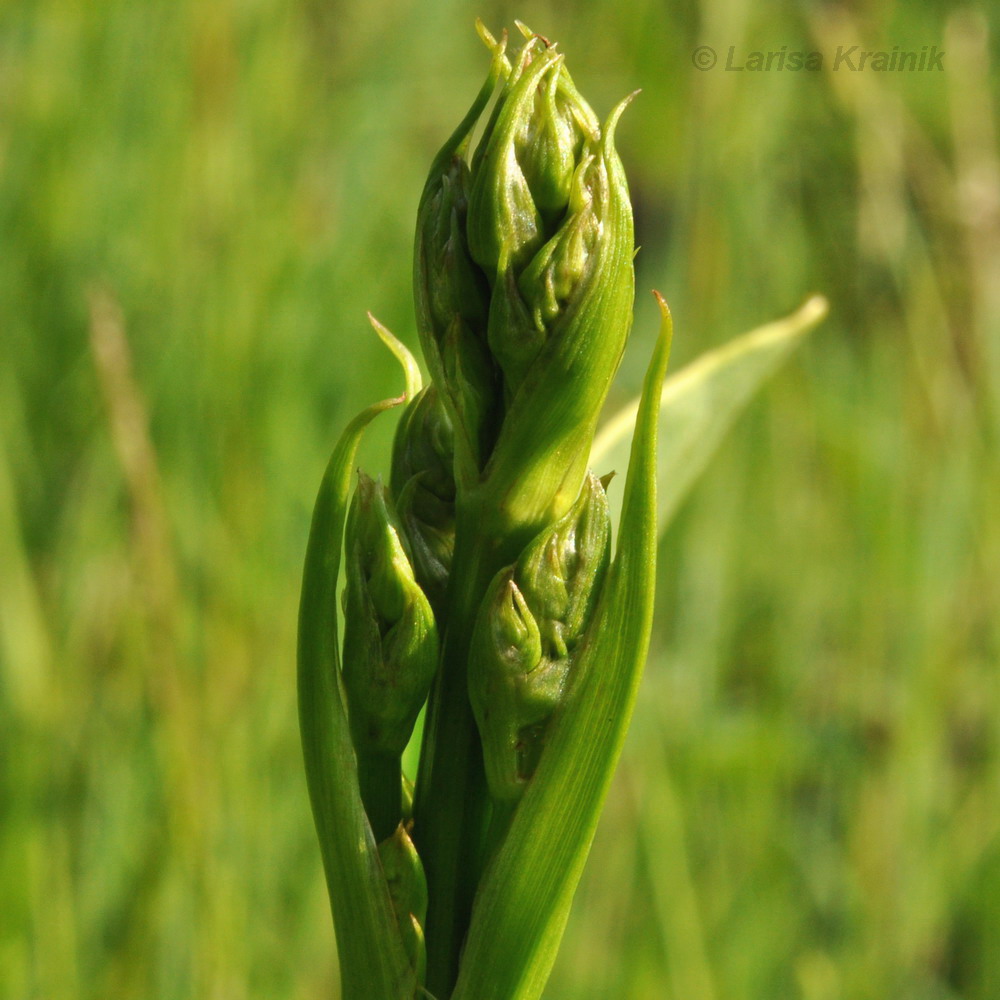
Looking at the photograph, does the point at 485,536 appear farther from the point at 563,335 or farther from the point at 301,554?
the point at 301,554

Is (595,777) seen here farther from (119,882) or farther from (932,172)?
(932,172)

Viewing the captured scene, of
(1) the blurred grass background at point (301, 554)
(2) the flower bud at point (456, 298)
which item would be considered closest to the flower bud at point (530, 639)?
(2) the flower bud at point (456, 298)

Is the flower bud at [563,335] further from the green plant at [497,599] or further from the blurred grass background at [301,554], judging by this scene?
the blurred grass background at [301,554]

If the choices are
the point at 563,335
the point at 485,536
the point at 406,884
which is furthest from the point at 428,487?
the point at 406,884

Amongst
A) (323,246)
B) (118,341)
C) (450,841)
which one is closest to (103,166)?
(323,246)

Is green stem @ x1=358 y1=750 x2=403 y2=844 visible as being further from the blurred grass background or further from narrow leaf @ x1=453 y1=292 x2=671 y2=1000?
the blurred grass background

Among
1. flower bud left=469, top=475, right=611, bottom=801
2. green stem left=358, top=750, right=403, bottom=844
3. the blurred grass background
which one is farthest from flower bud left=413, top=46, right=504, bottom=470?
the blurred grass background
